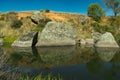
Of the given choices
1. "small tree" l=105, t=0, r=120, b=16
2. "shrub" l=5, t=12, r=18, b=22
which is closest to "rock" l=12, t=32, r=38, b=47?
"shrub" l=5, t=12, r=18, b=22

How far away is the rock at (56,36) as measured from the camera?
6269 centimetres

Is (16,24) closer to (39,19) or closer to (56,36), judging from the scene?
(39,19)

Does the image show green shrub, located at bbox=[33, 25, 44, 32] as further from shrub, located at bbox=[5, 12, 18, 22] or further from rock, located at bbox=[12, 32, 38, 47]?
rock, located at bbox=[12, 32, 38, 47]

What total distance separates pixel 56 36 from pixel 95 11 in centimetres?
3224

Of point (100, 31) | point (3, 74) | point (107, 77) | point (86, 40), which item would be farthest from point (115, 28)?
point (3, 74)

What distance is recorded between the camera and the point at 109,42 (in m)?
59.5

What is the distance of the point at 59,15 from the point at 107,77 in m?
69.7

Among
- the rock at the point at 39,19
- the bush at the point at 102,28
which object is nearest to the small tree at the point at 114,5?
the bush at the point at 102,28

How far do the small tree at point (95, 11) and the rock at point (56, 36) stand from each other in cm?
2535

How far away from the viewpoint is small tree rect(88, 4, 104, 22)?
9050cm

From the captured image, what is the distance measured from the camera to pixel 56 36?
64.0 meters

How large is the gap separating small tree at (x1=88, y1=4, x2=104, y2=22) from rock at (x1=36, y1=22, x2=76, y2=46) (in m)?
25.4

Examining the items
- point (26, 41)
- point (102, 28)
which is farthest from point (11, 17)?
point (102, 28)

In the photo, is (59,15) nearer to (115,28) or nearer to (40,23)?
(40,23)
